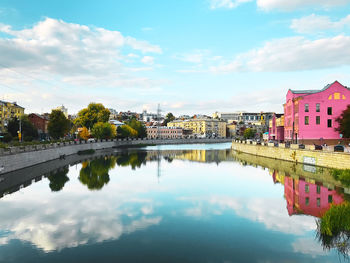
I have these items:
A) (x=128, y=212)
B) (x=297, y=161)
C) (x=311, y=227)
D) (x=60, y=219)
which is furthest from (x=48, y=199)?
(x=297, y=161)

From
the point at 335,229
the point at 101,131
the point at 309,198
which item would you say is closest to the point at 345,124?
the point at 309,198

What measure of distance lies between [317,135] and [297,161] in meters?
13.9

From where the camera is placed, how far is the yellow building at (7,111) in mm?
113312

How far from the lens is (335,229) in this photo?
16.2m

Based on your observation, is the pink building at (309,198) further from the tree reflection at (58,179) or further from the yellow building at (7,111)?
the yellow building at (7,111)

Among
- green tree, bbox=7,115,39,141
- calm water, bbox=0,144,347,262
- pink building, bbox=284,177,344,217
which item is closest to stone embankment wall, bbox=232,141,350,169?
calm water, bbox=0,144,347,262

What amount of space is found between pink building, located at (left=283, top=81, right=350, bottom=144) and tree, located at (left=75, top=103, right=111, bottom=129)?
73.9m

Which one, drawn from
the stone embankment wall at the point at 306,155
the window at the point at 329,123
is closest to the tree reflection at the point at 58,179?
the stone embankment wall at the point at 306,155

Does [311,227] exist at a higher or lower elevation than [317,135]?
lower

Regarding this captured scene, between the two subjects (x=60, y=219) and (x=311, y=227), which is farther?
(x=60, y=219)

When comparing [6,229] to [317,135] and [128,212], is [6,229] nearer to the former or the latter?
[128,212]

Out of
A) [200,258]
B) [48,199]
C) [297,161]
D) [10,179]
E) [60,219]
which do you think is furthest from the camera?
[297,161]

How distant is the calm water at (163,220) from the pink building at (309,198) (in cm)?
8

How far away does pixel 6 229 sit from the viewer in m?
18.4
